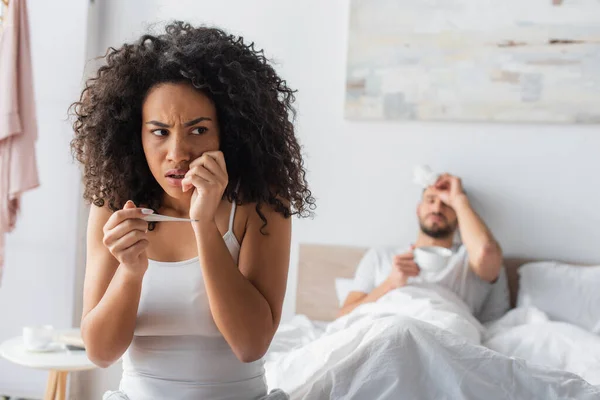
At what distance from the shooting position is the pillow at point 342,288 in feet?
8.77

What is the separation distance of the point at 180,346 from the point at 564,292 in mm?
1702

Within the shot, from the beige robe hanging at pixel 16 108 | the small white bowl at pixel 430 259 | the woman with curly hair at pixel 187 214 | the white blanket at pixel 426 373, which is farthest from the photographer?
the beige robe hanging at pixel 16 108

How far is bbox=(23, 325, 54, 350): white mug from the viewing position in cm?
223

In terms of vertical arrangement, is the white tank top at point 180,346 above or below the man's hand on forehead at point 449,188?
below

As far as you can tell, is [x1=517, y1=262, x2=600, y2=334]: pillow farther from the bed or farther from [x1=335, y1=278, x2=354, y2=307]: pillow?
the bed

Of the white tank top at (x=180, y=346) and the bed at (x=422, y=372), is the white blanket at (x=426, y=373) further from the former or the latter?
the white tank top at (x=180, y=346)

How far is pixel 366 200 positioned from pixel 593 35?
1.07 meters

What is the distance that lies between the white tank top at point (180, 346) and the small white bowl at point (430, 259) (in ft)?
3.76

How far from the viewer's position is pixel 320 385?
50.5 inches

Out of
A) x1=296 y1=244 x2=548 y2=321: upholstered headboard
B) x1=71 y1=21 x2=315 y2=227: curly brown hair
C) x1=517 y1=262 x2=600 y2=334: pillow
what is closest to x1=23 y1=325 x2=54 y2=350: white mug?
x1=296 y1=244 x2=548 y2=321: upholstered headboard

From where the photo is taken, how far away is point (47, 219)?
2850 millimetres

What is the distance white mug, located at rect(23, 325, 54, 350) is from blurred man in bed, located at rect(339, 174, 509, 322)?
3.35 ft

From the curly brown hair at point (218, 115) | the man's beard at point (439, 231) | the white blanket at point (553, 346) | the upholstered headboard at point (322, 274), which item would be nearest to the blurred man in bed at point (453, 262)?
the man's beard at point (439, 231)

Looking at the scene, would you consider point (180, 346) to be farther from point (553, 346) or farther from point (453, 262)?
point (453, 262)
